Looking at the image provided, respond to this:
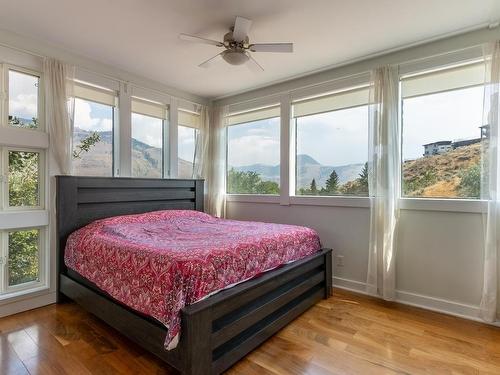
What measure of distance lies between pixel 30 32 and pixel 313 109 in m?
3.14

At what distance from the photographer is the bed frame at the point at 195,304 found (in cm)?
169

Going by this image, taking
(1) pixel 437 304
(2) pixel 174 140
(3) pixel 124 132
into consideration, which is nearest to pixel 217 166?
(2) pixel 174 140

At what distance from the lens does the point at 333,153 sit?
3643 millimetres

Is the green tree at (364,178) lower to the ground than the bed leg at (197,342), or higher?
higher

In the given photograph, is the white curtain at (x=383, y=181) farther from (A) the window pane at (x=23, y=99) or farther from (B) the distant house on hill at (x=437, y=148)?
(A) the window pane at (x=23, y=99)

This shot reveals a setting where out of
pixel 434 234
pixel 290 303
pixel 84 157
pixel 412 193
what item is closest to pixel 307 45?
pixel 412 193

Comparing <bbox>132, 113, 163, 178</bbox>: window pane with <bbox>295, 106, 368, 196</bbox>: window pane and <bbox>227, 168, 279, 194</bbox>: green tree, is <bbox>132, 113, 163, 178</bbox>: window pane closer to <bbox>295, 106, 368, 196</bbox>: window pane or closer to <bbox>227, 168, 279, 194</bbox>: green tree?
<bbox>227, 168, 279, 194</bbox>: green tree

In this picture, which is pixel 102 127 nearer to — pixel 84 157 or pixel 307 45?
pixel 84 157

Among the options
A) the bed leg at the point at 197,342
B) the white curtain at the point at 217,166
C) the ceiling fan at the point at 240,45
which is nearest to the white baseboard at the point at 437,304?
the bed leg at the point at 197,342

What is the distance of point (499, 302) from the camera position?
2.50 metres

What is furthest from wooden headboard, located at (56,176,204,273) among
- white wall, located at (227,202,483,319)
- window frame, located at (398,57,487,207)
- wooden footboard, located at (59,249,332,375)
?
window frame, located at (398,57,487,207)

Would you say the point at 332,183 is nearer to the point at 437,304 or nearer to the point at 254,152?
the point at 254,152

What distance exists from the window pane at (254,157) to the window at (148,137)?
112 cm

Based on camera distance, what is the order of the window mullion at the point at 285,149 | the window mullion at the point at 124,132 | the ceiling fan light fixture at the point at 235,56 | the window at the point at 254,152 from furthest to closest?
the window at the point at 254,152, the window mullion at the point at 285,149, the window mullion at the point at 124,132, the ceiling fan light fixture at the point at 235,56
